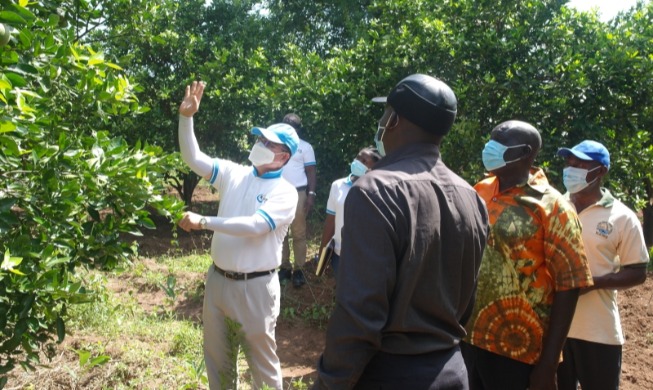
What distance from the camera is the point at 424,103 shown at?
2.27 meters

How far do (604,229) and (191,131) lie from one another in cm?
241

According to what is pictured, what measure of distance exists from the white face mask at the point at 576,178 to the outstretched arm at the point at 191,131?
83.2 inches

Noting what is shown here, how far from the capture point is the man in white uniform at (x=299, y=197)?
7578mm

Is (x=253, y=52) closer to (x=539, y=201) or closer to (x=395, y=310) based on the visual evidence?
(x=539, y=201)

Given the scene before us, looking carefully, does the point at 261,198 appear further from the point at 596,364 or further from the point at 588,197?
the point at 596,364

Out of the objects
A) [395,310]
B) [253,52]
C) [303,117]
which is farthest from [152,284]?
Result: [395,310]

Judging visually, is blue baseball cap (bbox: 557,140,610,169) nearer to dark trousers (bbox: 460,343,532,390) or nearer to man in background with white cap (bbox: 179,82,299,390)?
dark trousers (bbox: 460,343,532,390)

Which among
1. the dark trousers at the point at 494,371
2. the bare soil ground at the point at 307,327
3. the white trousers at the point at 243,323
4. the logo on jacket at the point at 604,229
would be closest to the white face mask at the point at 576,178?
the logo on jacket at the point at 604,229

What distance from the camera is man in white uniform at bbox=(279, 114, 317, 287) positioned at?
7.58m

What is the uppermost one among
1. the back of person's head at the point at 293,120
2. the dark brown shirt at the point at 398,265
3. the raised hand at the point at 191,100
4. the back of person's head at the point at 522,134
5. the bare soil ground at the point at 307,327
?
the back of person's head at the point at 293,120

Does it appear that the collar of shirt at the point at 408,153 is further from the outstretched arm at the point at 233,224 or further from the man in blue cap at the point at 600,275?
the man in blue cap at the point at 600,275

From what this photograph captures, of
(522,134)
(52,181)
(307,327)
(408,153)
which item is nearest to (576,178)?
(522,134)

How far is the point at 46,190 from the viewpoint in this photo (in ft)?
8.91

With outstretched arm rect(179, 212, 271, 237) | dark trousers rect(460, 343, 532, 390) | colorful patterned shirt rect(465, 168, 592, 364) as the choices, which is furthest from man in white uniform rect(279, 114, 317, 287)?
colorful patterned shirt rect(465, 168, 592, 364)
